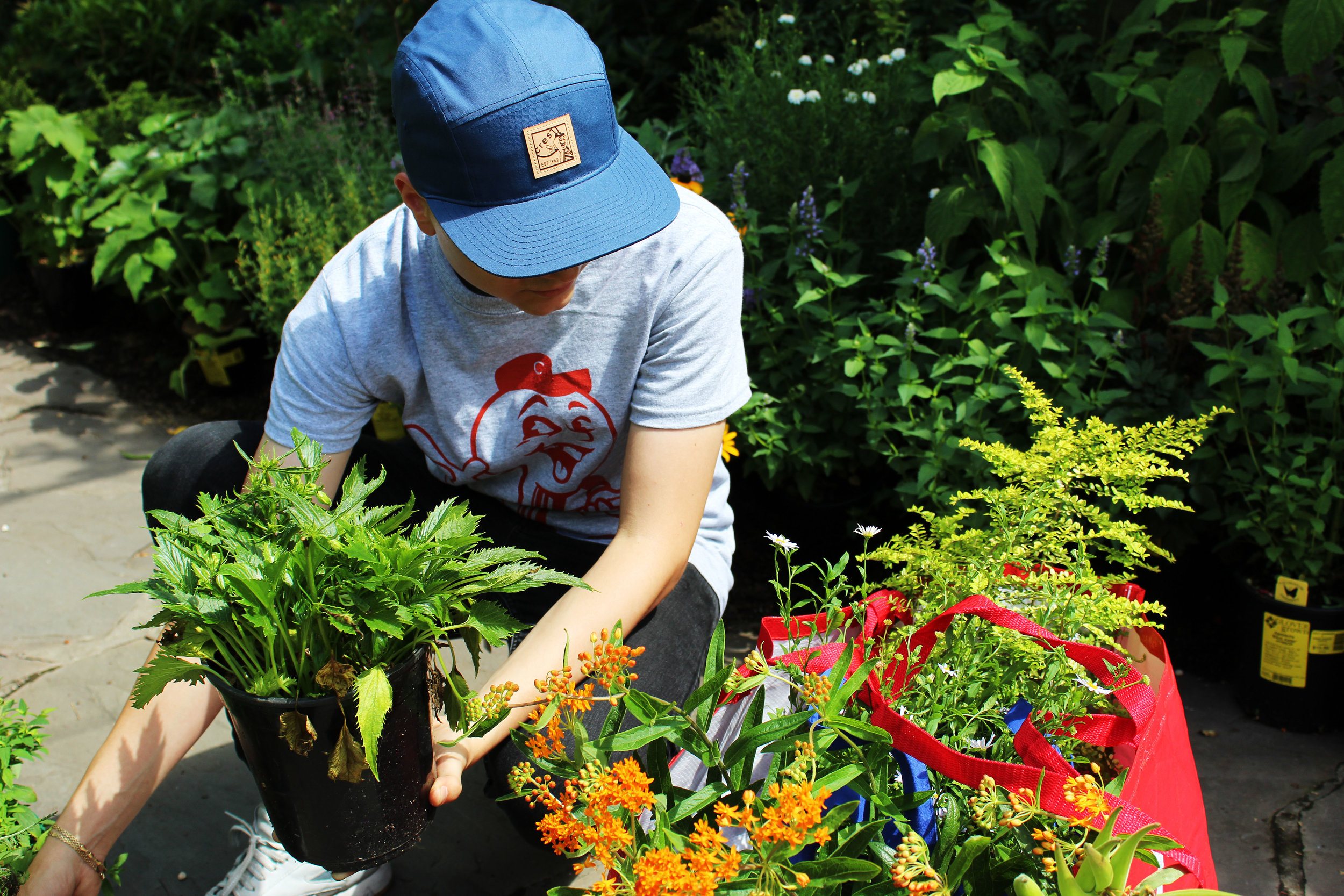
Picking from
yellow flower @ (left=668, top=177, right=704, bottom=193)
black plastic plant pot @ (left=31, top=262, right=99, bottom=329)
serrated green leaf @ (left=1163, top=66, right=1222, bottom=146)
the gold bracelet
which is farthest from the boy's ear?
black plastic plant pot @ (left=31, top=262, right=99, bottom=329)

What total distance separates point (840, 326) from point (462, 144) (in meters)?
1.37

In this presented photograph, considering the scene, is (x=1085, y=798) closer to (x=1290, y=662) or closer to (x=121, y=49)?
(x=1290, y=662)

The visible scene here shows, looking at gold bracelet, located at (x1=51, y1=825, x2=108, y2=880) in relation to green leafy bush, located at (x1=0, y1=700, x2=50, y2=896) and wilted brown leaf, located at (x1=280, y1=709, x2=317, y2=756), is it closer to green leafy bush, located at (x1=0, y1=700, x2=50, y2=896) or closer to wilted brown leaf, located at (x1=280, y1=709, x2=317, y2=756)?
green leafy bush, located at (x1=0, y1=700, x2=50, y2=896)

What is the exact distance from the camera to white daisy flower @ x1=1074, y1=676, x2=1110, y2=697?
1.08m

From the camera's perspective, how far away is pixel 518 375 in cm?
165

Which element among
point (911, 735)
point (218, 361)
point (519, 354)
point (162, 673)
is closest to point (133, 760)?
point (162, 673)

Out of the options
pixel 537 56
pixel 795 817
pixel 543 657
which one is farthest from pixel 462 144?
pixel 795 817

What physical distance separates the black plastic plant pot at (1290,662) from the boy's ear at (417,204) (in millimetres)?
1913

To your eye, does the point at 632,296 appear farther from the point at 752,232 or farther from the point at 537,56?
the point at 752,232

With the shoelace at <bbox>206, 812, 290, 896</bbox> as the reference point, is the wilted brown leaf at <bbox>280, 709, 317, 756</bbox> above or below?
above

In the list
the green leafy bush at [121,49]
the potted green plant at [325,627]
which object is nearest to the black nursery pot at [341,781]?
the potted green plant at [325,627]

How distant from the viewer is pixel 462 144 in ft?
4.09

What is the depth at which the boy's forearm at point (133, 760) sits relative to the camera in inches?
49.6

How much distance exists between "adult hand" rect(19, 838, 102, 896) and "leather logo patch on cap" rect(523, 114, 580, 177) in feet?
3.50
